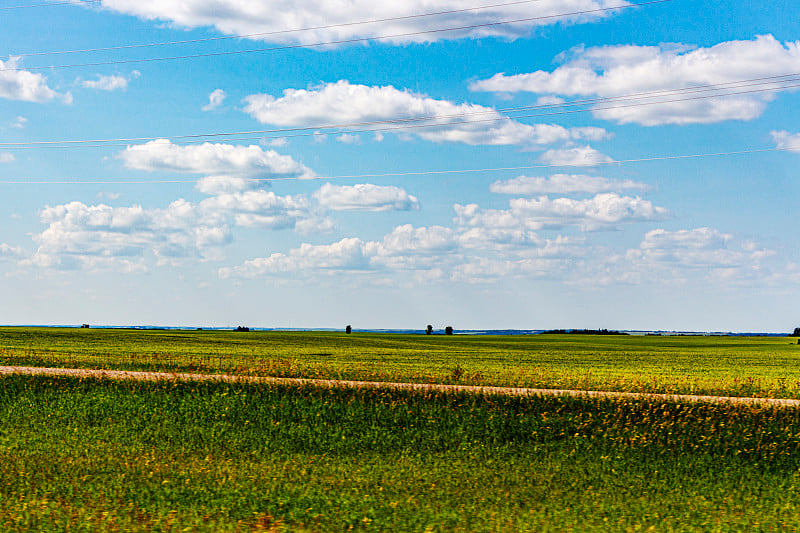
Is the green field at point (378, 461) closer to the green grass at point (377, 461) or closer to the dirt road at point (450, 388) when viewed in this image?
the green grass at point (377, 461)

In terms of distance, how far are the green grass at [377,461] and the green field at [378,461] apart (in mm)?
55

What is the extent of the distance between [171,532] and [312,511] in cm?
211

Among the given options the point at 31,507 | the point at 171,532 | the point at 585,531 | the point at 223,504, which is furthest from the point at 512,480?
the point at 31,507

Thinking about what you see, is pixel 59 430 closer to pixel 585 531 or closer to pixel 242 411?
pixel 242 411

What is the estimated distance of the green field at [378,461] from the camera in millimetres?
11773

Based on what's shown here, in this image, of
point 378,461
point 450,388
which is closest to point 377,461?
point 378,461

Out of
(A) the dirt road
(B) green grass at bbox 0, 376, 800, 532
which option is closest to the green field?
(B) green grass at bbox 0, 376, 800, 532

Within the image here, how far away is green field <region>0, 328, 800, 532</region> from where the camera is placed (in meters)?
11.8

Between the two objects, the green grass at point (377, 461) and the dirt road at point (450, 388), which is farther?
the dirt road at point (450, 388)

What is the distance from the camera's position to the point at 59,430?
19.4 metres

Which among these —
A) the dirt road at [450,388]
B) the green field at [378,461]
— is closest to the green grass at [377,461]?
the green field at [378,461]

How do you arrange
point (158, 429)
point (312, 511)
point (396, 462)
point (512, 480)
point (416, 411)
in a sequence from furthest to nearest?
point (416, 411) → point (158, 429) → point (396, 462) → point (512, 480) → point (312, 511)

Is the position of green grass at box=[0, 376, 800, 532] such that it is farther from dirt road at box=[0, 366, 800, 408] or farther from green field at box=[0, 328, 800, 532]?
dirt road at box=[0, 366, 800, 408]

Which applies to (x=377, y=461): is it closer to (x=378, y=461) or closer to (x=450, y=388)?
(x=378, y=461)
